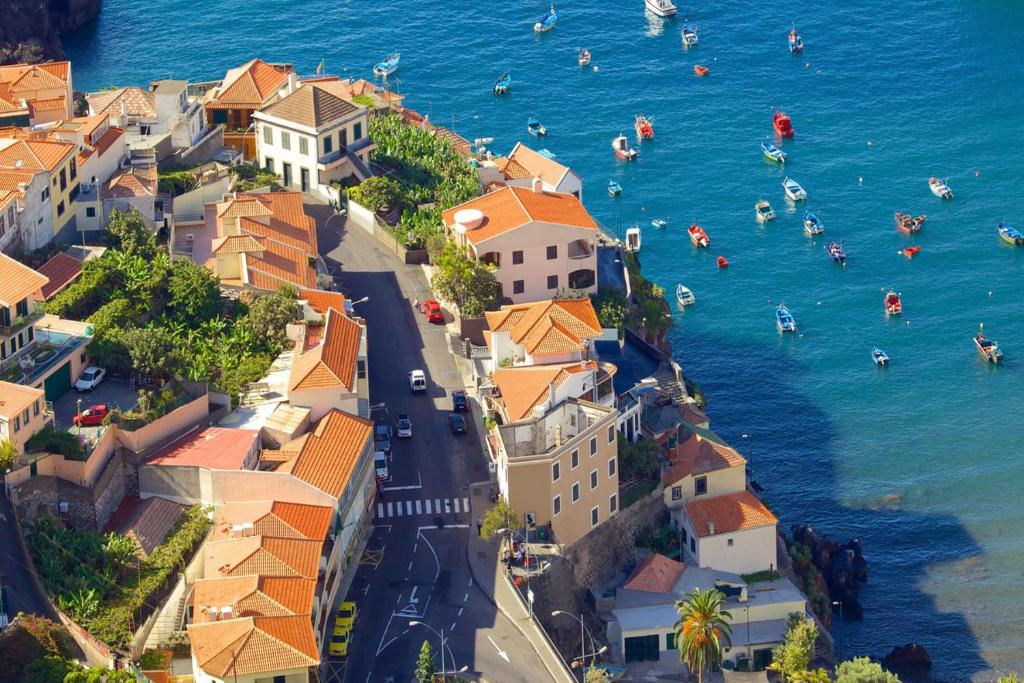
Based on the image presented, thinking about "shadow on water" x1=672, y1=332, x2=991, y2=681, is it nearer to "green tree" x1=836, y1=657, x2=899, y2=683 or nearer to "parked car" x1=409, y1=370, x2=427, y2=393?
"green tree" x1=836, y1=657, x2=899, y2=683

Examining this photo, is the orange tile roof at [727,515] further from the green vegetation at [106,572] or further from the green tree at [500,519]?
the green vegetation at [106,572]

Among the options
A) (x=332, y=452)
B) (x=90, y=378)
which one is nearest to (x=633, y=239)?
(x=332, y=452)

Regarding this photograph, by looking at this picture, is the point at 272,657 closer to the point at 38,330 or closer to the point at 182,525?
the point at 182,525

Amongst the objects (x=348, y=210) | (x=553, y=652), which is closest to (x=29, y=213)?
(x=348, y=210)

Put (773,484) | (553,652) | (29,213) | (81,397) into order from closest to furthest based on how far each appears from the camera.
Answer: (553,652)
(81,397)
(29,213)
(773,484)

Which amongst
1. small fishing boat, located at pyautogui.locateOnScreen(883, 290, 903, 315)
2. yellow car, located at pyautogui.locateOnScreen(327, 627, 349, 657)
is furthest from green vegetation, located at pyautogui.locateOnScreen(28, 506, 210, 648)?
small fishing boat, located at pyautogui.locateOnScreen(883, 290, 903, 315)

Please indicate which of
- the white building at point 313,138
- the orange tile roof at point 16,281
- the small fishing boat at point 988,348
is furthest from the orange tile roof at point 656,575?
the small fishing boat at point 988,348

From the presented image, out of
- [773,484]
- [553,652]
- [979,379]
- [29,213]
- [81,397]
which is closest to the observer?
[553,652]
